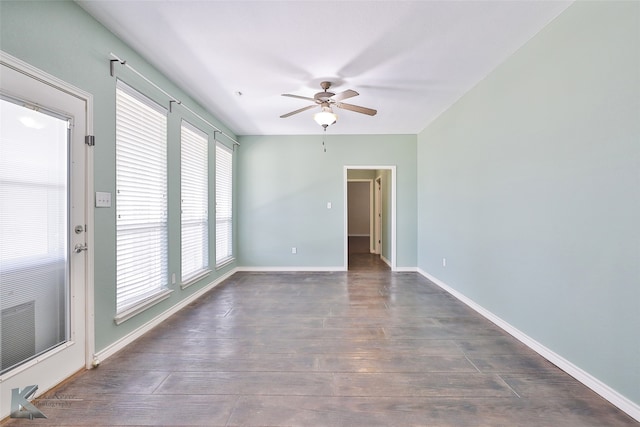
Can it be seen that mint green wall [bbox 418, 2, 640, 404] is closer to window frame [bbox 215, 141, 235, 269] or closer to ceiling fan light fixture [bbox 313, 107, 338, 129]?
ceiling fan light fixture [bbox 313, 107, 338, 129]

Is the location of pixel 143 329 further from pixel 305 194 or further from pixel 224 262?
pixel 305 194

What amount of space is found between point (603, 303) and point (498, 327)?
41.9 inches

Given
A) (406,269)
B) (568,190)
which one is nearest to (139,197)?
(568,190)

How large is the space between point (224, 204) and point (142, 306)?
7.37ft

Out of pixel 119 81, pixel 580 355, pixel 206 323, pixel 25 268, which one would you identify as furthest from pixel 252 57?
pixel 580 355

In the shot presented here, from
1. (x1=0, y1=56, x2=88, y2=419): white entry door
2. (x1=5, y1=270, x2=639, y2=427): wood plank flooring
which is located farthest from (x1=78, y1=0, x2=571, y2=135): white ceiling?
(x1=5, y1=270, x2=639, y2=427): wood plank flooring

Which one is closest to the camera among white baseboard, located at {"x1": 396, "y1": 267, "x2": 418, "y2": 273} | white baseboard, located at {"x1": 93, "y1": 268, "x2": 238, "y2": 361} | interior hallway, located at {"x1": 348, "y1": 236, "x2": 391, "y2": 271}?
white baseboard, located at {"x1": 93, "y1": 268, "x2": 238, "y2": 361}

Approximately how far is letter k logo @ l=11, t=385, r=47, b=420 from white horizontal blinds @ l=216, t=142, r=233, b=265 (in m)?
2.62

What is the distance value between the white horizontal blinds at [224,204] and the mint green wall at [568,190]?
364 centimetres

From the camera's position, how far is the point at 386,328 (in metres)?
2.47

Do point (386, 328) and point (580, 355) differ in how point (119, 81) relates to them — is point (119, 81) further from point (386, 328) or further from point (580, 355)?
point (580, 355)

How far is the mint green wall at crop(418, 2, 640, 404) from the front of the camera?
1.46 metres

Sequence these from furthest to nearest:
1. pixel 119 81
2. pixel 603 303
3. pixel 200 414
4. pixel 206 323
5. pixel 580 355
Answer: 1. pixel 206 323
2. pixel 119 81
3. pixel 580 355
4. pixel 603 303
5. pixel 200 414

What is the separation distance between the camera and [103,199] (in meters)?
1.94
